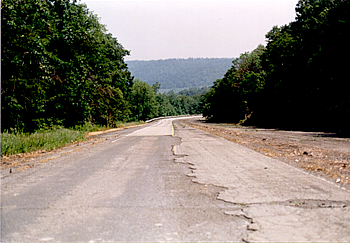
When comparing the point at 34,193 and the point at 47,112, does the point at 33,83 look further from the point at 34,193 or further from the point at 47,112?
the point at 34,193

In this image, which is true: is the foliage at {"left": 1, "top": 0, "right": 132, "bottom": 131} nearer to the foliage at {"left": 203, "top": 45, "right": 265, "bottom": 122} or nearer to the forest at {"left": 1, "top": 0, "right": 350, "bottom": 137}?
the forest at {"left": 1, "top": 0, "right": 350, "bottom": 137}

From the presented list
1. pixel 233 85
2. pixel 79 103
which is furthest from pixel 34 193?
pixel 233 85

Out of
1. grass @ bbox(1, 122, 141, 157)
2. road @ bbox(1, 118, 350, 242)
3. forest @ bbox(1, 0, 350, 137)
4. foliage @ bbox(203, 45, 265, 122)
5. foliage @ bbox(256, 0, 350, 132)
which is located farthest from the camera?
foliage @ bbox(203, 45, 265, 122)

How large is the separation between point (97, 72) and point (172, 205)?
36.2 meters

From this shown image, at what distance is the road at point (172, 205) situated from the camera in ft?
13.9

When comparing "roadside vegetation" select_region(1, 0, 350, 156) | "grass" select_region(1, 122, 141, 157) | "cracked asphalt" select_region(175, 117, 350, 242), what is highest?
"roadside vegetation" select_region(1, 0, 350, 156)

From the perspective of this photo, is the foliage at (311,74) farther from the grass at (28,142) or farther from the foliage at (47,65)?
the grass at (28,142)

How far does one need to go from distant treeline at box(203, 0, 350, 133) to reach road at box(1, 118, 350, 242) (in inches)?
924

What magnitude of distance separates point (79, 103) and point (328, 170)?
26.0 meters

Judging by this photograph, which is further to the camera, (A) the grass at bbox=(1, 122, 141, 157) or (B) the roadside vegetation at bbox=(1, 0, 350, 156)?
(B) the roadside vegetation at bbox=(1, 0, 350, 156)

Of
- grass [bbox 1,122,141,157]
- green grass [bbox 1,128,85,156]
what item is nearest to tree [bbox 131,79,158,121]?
grass [bbox 1,122,141,157]

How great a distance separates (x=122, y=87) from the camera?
5441cm

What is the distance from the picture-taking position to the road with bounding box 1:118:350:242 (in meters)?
4.23

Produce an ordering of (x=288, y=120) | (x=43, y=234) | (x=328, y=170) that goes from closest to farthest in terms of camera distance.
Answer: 1. (x=43, y=234)
2. (x=328, y=170)
3. (x=288, y=120)
